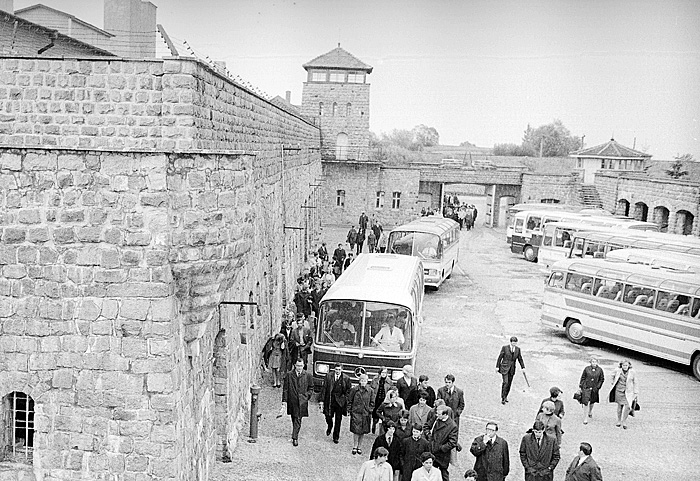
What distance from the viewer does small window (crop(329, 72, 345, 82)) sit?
46031 mm

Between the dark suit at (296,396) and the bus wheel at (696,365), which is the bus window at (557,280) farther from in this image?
the dark suit at (296,396)

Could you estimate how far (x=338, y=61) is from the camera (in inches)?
1813

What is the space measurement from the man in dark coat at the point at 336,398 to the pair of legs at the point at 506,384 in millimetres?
3429

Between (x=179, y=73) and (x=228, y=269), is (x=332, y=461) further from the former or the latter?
(x=179, y=73)

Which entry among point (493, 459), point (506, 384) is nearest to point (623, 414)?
point (506, 384)

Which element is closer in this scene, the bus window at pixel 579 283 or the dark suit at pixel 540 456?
the dark suit at pixel 540 456

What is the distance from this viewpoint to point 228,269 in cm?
711

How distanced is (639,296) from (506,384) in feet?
17.1

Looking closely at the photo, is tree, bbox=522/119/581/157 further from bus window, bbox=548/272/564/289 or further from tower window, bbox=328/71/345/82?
bus window, bbox=548/272/564/289

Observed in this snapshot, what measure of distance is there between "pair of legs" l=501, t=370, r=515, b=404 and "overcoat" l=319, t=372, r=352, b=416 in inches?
135

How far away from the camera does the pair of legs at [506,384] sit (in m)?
13.2

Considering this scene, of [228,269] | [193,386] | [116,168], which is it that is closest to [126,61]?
[116,168]

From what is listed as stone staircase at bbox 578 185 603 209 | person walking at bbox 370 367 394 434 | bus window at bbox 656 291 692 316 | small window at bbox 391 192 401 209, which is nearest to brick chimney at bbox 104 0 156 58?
person walking at bbox 370 367 394 434

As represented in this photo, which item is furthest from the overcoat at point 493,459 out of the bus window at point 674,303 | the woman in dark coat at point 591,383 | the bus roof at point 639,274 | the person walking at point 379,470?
the bus roof at point 639,274
